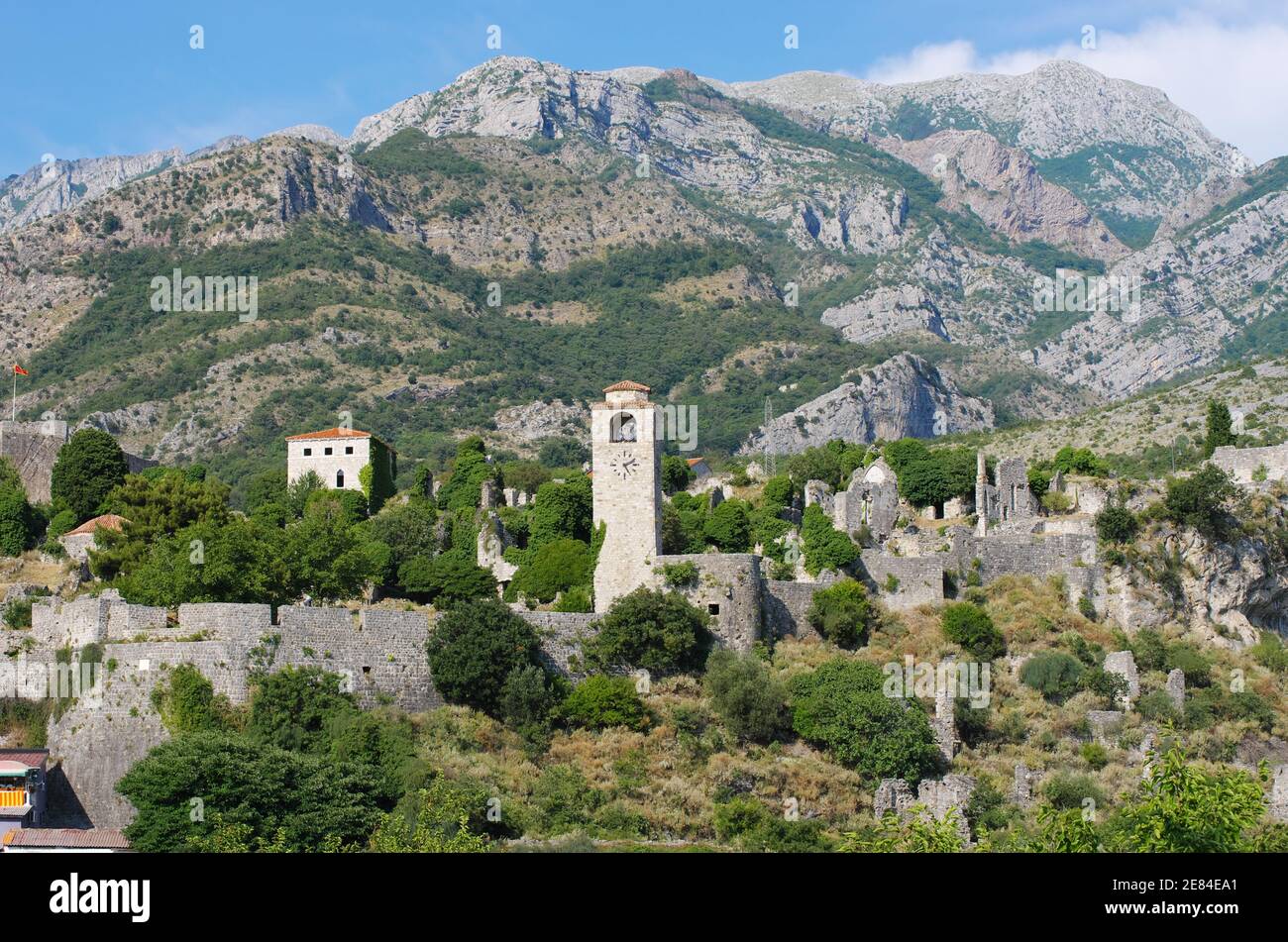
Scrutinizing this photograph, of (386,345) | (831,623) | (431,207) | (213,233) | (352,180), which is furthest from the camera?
(431,207)

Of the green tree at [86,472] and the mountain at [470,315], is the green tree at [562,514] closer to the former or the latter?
the green tree at [86,472]

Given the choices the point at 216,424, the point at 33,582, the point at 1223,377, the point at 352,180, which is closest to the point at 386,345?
the point at 216,424

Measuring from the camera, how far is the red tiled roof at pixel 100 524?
5666cm

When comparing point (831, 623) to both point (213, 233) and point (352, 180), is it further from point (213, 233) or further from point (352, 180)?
point (352, 180)

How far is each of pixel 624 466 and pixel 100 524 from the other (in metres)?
18.8

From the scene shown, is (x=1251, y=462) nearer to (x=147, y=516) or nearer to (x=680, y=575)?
(x=680, y=575)

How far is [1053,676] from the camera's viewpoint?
48406 mm

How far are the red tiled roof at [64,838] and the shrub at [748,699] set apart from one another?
1528 cm

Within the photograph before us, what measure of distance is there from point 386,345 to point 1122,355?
89770 millimetres

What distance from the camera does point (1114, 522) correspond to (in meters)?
55.2

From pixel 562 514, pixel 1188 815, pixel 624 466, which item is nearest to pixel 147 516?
pixel 562 514

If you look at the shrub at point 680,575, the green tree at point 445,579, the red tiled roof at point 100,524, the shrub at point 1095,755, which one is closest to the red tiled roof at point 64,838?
the shrub at point 680,575

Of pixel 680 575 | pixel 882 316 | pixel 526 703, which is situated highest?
pixel 882 316
